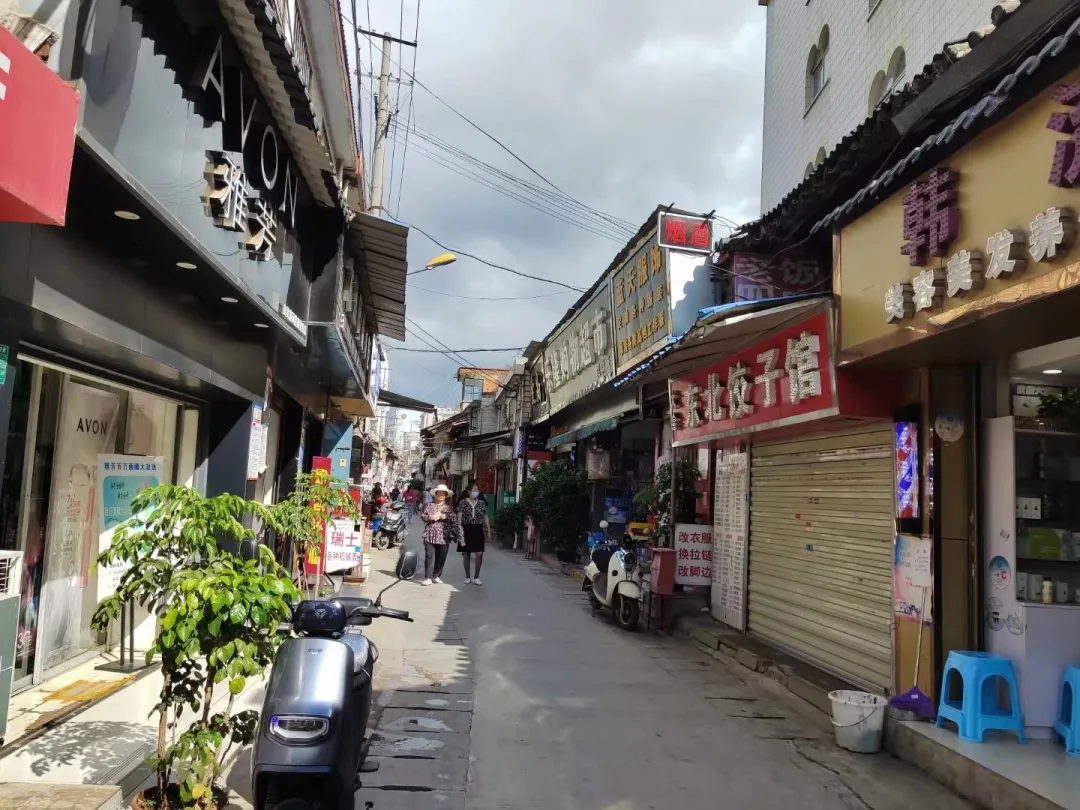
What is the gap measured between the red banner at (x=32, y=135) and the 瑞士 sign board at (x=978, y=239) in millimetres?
4301

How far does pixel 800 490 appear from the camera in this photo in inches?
305

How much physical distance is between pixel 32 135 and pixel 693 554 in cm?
842

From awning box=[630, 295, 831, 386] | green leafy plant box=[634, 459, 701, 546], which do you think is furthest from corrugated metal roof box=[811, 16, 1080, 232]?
green leafy plant box=[634, 459, 701, 546]

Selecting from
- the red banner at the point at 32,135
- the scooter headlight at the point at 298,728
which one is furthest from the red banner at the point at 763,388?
the red banner at the point at 32,135

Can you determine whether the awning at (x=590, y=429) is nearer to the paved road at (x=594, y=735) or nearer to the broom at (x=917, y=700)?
the paved road at (x=594, y=735)

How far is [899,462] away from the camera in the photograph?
563 centimetres

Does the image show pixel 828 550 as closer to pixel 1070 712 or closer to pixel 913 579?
pixel 913 579

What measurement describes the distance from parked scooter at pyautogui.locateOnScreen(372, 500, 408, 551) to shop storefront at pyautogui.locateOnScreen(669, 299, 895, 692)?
1180cm

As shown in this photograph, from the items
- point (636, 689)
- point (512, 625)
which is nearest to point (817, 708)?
point (636, 689)

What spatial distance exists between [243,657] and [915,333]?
426 cm

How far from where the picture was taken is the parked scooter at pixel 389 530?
19.7 meters

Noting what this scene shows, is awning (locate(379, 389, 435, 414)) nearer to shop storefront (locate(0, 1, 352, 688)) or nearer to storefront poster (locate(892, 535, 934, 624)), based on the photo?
shop storefront (locate(0, 1, 352, 688))

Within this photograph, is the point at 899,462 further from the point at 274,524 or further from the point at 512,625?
the point at 512,625

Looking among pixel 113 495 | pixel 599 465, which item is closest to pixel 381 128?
pixel 599 465
